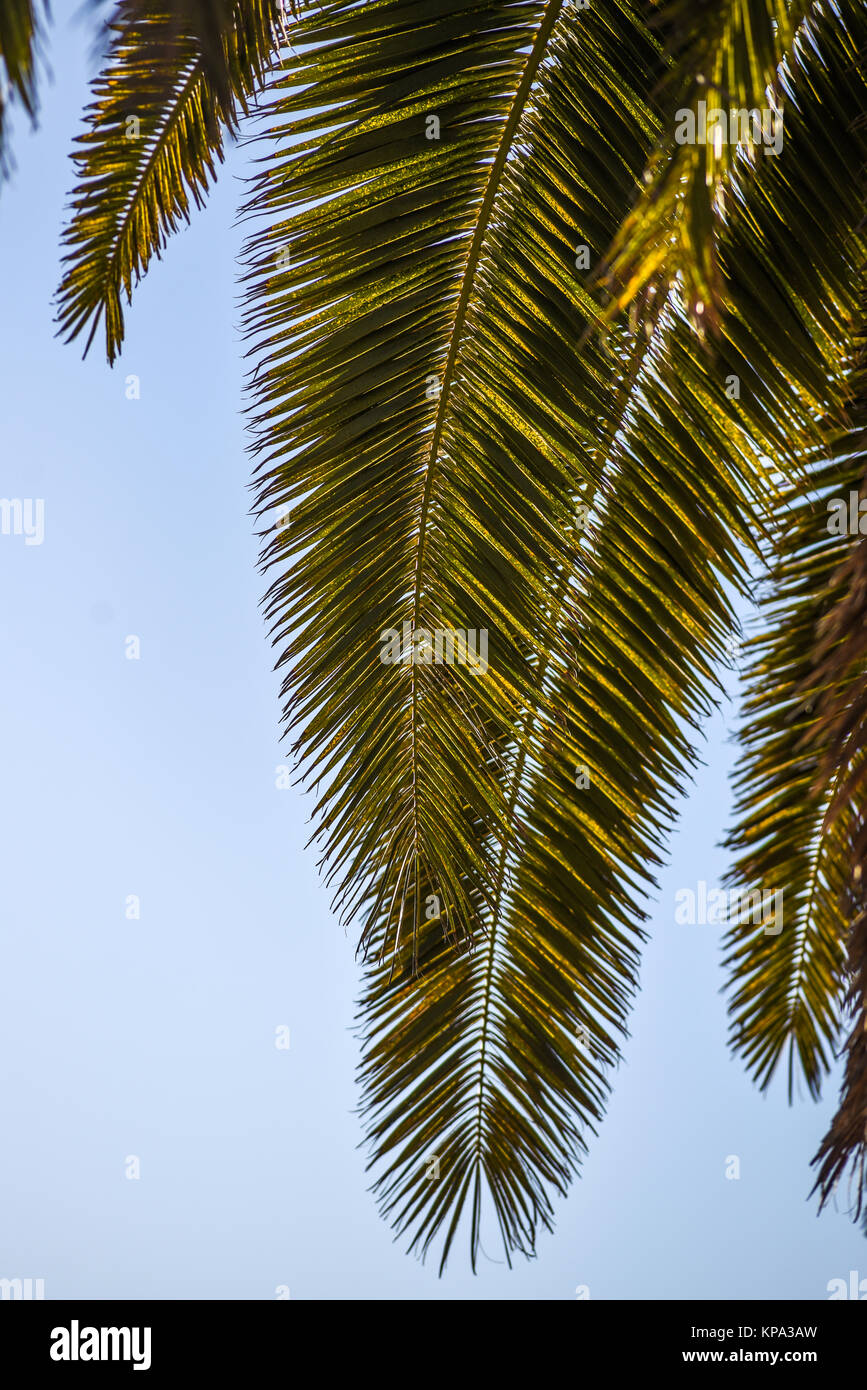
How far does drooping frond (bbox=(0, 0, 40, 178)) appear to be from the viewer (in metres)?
1.01

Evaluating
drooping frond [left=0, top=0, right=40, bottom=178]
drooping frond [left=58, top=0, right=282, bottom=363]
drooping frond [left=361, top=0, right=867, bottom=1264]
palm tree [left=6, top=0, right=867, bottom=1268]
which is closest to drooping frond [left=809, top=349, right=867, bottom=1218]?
palm tree [left=6, top=0, right=867, bottom=1268]

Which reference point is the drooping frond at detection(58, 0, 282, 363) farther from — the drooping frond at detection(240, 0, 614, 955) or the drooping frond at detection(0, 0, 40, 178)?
the drooping frond at detection(0, 0, 40, 178)

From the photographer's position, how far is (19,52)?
1022 mm

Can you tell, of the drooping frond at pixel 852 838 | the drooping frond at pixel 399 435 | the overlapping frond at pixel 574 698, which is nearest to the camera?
the drooping frond at pixel 852 838

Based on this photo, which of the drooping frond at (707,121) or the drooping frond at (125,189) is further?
the drooping frond at (125,189)

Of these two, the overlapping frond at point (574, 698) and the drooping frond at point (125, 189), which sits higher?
the drooping frond at point (125, 189)

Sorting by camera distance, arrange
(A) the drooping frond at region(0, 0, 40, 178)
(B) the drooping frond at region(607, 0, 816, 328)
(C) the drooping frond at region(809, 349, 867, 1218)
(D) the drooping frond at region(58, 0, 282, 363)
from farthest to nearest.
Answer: (D) the drooping frond at region(58, 0, 282, 363) → (C) the drooping frond at region(809, 349, 867, 1218) → (B) the drooping frond at region(607, 0, 816, 328) → (A) the drooping frond at region(0, 0, 40, 178)

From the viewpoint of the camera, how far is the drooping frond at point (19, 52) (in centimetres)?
101

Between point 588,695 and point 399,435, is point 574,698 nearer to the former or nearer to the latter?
point 588,695

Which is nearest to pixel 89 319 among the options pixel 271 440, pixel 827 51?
pixel 271 440

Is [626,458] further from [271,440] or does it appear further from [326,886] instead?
[326,886]

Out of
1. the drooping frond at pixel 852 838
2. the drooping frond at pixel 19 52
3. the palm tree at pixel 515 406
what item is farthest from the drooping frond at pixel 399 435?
the drooping frond at pixel 19 52

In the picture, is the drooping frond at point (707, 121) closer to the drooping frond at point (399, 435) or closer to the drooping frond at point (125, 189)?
the drooping frond at point (399, 435)
